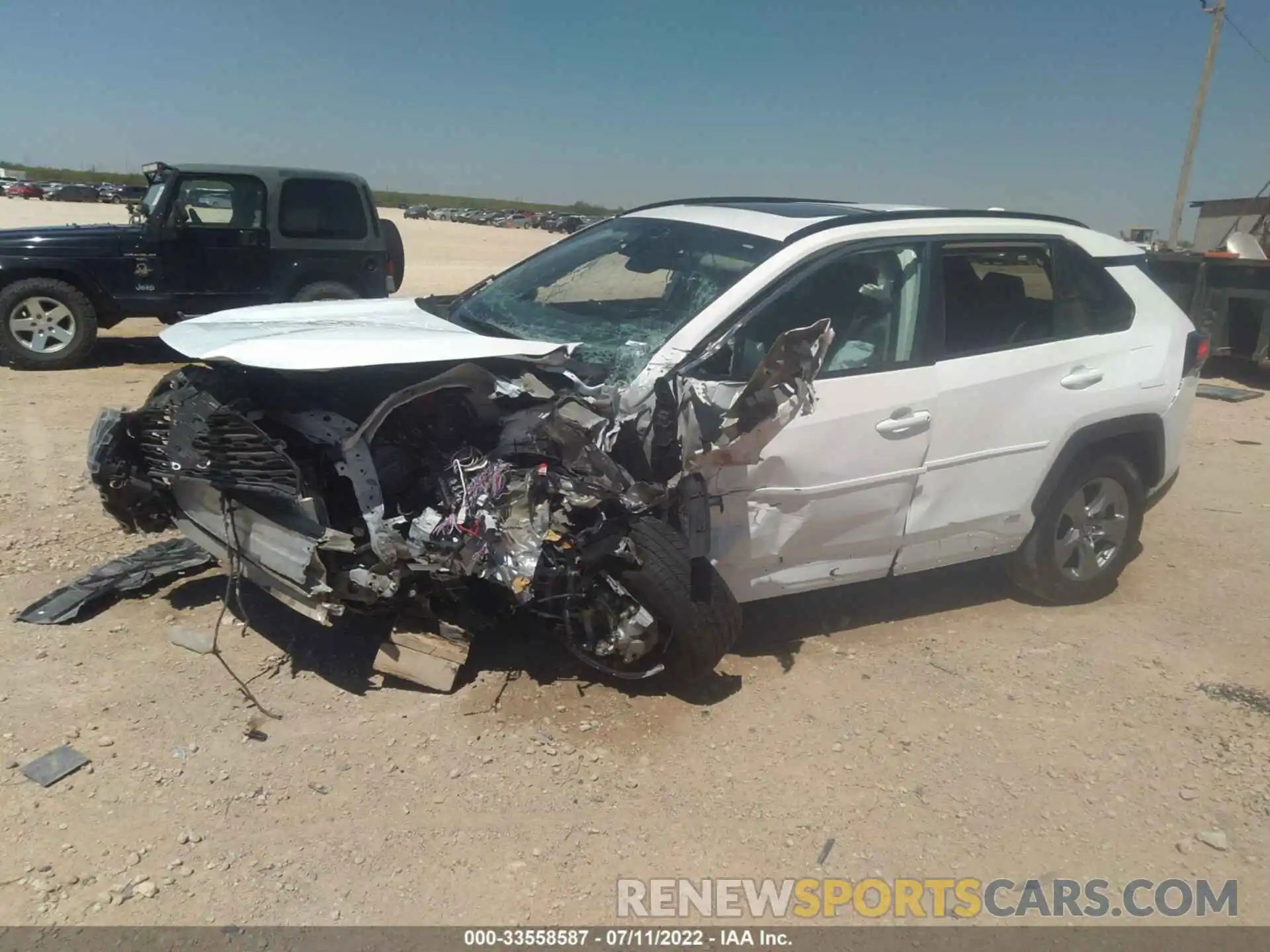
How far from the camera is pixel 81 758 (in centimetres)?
321

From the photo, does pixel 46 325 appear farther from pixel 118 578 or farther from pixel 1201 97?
pixel 1201 97

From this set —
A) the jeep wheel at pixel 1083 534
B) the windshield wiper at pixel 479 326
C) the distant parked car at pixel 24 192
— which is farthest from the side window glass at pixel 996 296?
the distant parked car at pixel 24 192

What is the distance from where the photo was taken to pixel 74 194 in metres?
54.0

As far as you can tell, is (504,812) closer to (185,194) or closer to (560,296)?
(560,296)

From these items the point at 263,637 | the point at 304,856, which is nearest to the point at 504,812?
the point at 304,856

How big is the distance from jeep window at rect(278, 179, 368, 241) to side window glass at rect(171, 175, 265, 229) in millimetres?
246

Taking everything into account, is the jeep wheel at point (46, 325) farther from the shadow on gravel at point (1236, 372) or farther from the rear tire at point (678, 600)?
the shadow on gravel at point (1236, 372)

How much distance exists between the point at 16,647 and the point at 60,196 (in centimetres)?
5909

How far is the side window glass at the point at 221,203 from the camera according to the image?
970cm

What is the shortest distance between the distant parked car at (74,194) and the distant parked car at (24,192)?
554mm

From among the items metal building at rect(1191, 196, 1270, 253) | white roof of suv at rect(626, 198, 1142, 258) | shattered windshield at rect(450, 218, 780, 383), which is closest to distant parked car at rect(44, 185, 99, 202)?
metal building at rect(1191, 196, 1270, 253)

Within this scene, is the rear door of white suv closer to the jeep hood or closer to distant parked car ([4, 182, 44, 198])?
the jeep hood

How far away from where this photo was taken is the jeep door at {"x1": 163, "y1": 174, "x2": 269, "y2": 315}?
31.6ft

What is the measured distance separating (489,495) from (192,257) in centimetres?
767
